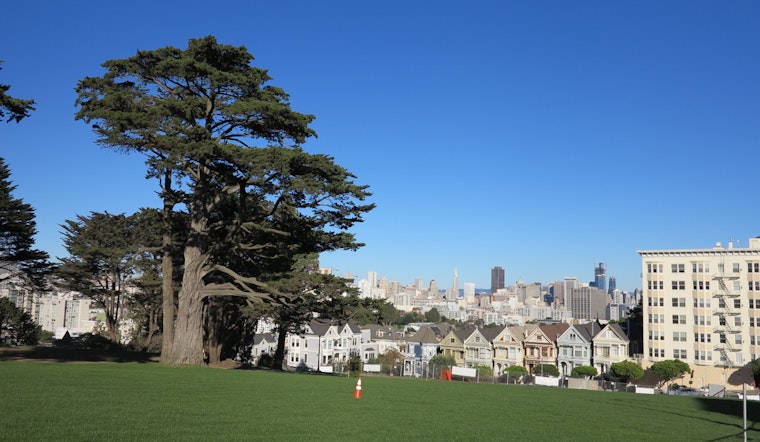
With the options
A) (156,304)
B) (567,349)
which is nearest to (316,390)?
(156,304)

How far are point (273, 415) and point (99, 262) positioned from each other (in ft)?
150

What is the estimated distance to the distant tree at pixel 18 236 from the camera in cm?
4444

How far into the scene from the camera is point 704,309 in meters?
72.2

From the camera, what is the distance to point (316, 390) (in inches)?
756

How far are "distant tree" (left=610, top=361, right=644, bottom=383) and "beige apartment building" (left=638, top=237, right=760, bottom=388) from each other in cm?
537

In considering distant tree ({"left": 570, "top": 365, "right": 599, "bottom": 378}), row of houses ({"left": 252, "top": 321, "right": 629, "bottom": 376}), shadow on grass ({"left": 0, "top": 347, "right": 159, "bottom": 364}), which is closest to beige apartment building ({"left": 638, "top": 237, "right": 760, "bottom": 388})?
row of houses ({"left": 252, "top": 321, "right": 629, "bottom": 376})

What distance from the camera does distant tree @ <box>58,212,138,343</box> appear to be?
50.9 metres

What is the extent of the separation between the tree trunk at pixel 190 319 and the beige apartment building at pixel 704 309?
203ft

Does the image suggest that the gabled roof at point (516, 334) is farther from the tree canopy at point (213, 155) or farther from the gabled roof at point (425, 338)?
the tree canopy at point (213, 155)

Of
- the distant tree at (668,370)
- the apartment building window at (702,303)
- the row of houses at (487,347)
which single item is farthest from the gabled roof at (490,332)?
the apartment building window at (702,303)

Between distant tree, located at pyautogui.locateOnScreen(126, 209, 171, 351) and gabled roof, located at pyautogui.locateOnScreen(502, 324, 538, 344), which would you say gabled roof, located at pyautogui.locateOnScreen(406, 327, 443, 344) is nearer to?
gabled roof, located at pyautogui.locateOnScreen(502, 324, 538, 344)

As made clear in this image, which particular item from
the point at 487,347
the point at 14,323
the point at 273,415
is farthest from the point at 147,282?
the point at 487,347

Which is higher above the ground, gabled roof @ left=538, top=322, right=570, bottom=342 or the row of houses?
gabled roof @ left=538, top=322, right=570, bottom=342

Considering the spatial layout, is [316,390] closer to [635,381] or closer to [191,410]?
[191,410]
